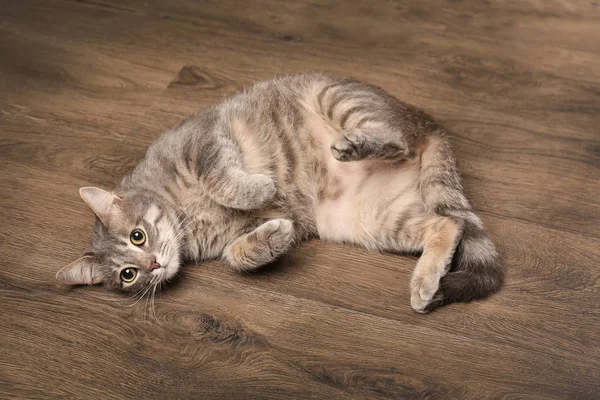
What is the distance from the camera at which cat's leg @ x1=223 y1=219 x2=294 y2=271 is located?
2199 mm

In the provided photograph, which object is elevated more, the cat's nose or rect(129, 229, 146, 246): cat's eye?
rect(129, 229, 146, 246): cat's eye

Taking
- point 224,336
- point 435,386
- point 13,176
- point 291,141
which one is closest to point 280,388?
point 224,336

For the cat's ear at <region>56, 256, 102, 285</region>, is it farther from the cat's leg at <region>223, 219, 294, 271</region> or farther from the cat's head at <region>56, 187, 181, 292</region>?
the cat's leg at <region>223, 219, 294, 271</region>

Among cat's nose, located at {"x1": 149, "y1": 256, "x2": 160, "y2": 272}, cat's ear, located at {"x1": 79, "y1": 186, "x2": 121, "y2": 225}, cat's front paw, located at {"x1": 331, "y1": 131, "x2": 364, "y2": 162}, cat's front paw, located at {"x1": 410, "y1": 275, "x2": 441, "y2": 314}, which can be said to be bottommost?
cat's front paw, located at {"x1": 410, "y1": 275, "x2": 441, "y2": 314}

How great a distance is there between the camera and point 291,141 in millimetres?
2451

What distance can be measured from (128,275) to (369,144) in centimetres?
99

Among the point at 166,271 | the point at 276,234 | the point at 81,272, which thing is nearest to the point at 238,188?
the point at 276,234

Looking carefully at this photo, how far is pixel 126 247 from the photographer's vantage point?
216cm

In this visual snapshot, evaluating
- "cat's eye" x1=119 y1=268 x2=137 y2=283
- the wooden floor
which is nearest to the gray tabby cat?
"cat's eye" x1=119 y1=268 x2=137 y2=283

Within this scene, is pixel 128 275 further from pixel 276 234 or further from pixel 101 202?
pixel 276 234

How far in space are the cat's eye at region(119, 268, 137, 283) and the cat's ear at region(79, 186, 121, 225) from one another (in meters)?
0.19

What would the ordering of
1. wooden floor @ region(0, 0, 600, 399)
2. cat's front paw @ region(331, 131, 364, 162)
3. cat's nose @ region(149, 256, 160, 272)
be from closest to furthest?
wooden floor @ region(0, 0, 600, 399), cat's nose @ region(149, 256, 160, 272), cat's front paw @ region(331, 131, 364, 162)

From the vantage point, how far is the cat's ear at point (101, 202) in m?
2.15

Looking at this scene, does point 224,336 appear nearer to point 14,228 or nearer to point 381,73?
point 14,228
